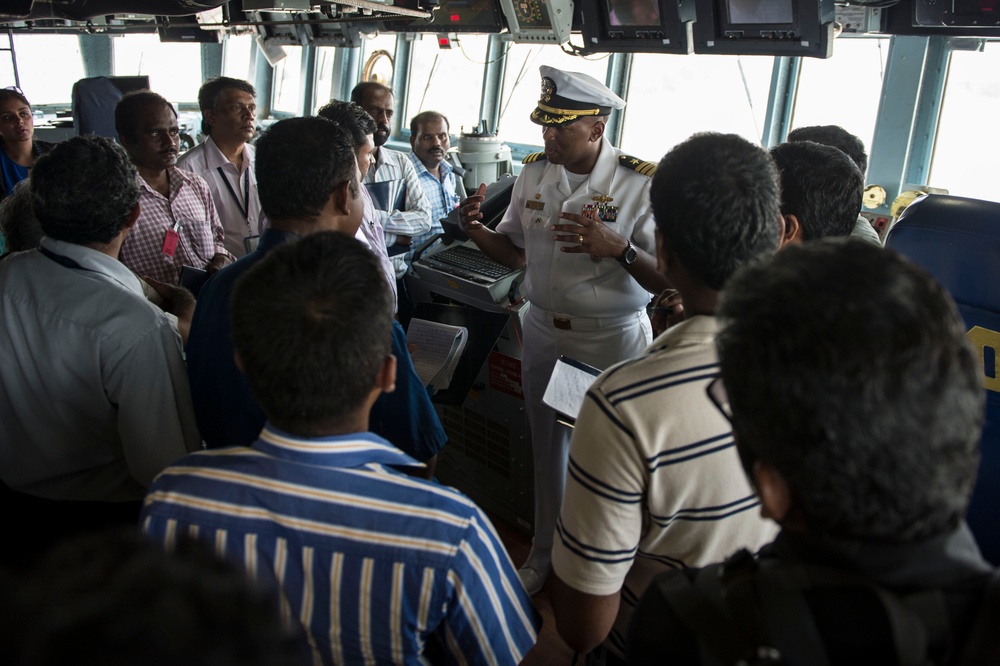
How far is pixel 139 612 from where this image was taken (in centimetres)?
46

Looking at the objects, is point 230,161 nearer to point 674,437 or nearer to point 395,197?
point 395,197

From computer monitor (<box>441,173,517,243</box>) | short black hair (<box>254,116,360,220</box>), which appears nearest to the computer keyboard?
computer monitor (<box>441,173,517,243</box>)

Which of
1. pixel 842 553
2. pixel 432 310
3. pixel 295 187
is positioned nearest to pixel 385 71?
pixel 432 310

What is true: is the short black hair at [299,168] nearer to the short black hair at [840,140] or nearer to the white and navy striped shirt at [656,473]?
the white and navy striped shirt at [656,473]

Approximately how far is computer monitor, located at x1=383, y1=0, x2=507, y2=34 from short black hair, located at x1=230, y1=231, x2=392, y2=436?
4.01 meters

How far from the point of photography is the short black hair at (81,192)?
1601 mm

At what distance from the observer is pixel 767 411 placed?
26.5 inches

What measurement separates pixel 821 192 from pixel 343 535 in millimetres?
1311

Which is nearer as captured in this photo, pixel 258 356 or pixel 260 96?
pixel 258 356

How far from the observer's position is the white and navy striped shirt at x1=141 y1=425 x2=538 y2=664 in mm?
948

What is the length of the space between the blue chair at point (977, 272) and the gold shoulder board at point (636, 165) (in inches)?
33.5

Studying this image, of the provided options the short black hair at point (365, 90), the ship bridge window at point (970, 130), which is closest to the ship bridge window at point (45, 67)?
the short black hair at point (365, 90)

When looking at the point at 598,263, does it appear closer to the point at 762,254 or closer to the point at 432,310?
the point at 432,310

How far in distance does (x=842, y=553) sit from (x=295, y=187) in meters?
1.41
